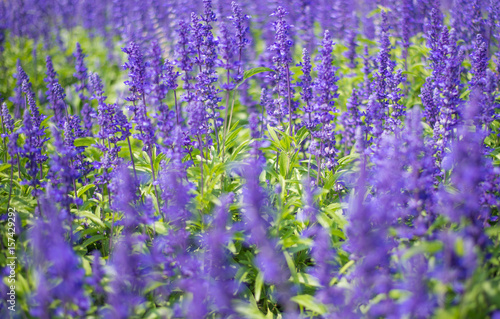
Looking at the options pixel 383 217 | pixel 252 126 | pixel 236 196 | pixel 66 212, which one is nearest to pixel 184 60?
pixel 252 126

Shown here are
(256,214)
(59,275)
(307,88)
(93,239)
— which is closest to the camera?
(59,275)

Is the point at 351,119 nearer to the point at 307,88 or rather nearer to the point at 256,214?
the point at 307,88

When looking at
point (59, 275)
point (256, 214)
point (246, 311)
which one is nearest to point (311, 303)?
point (246, 311)

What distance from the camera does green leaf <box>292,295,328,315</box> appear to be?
11.9 ft

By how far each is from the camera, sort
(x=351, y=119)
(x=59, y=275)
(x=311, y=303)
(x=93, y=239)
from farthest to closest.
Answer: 1. (x=351, y=119)
2. (x=93, y=239)
3. (x=311, y=303)
4. (x=59, y=275)

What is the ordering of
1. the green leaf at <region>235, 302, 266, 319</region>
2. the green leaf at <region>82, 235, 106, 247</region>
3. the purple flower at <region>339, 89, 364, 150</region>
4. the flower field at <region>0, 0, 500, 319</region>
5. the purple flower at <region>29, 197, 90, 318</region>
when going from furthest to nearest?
1. the purple flower at <region>339, 89, 364, 150</region>
2. the green leaf at <region>82, 235, 106, 247</region>
3. the green leaf at <region>235, 302, 266, 319</region>
4. the flower field at <region>0, 0, 500, 319</region>
5. the purple flower at <region>29, 197, 90, 318</region>

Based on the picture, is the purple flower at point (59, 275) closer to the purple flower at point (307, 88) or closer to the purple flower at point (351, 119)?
the purple flower at point (307, 88)

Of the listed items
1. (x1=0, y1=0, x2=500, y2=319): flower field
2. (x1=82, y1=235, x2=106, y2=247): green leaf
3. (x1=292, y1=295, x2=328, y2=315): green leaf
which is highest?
(x1=0, y1=0, x2=500, y2=319): flower field

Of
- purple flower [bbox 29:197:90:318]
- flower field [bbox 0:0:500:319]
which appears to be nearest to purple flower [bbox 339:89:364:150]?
flower field [bbox 0:0:500:319]

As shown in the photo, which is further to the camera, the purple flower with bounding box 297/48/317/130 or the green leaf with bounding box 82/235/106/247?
the purple flower with bounding box 297/48/317/130

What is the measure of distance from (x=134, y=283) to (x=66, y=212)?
1087mm

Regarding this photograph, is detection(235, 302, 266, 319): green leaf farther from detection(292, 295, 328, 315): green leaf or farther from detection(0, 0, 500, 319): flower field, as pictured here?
detection(292, 295, 328, 315): green leaf

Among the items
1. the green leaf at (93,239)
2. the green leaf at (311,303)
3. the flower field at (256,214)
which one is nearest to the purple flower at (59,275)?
the flower field at (256,214)

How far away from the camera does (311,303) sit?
12.2 ft
